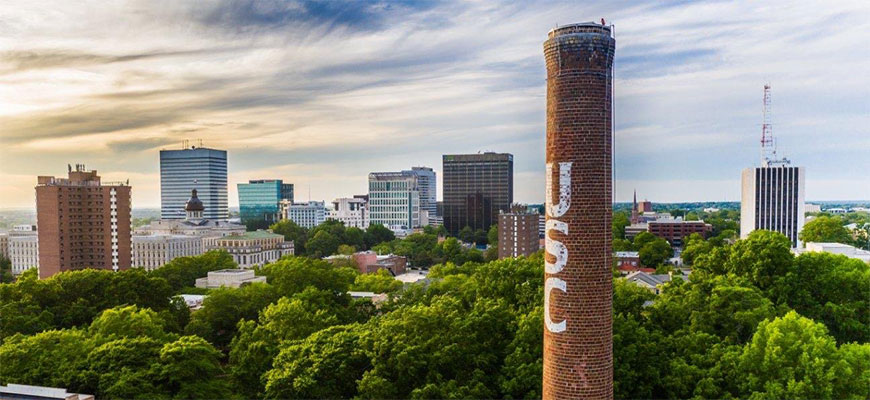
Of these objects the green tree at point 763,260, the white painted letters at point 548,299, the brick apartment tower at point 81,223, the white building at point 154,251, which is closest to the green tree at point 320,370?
the white painted letters at point 548,299

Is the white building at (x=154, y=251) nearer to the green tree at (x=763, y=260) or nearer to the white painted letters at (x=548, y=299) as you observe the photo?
the green tree at (x=763, y=260)

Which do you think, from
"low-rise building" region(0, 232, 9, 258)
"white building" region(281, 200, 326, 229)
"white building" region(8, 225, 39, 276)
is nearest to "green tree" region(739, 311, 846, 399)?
"white building" region(8, 225, 39, 276)

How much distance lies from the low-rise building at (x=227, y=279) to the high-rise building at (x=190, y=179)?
136 m

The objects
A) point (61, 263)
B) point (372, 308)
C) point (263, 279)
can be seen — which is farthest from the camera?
point (61, 263)

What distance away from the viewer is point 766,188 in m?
91.2

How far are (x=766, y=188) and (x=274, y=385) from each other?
9151cm

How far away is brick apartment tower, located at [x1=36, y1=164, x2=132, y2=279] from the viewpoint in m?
72.0

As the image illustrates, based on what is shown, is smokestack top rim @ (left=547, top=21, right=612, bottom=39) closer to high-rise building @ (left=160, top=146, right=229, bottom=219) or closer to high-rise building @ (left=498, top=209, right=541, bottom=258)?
high-rise building @ (left=498, top=209, right=541, bottom=258)

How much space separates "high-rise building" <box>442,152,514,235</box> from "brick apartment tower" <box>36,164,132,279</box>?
8676 cm

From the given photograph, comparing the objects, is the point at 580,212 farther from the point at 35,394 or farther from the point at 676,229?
the point at 676,229

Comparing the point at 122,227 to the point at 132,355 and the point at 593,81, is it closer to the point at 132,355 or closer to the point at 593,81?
the point at 132,355

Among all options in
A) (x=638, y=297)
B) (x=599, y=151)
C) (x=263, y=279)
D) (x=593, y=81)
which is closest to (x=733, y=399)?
(x=638, y=297)

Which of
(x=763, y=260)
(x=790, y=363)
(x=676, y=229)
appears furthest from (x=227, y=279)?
(x=676, y=229)

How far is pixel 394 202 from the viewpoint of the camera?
16025 cm
